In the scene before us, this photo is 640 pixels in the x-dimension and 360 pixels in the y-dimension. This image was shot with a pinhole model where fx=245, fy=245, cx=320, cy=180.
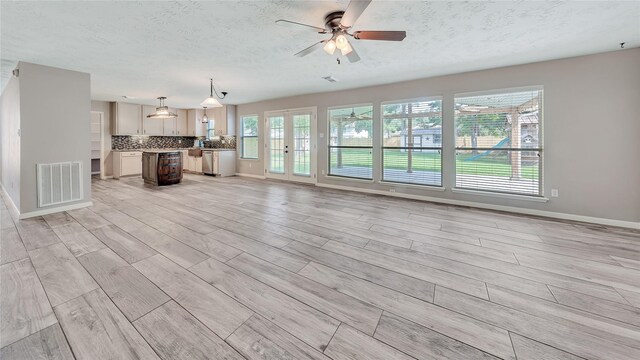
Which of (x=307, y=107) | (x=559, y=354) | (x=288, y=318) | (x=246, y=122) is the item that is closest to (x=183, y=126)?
(x=246, y=122)

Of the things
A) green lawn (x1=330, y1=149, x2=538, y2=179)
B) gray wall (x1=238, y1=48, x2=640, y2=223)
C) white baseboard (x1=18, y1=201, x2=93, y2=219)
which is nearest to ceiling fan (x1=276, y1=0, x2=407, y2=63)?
gray wall (x1=238, y1=48, x2=640, y2=223)

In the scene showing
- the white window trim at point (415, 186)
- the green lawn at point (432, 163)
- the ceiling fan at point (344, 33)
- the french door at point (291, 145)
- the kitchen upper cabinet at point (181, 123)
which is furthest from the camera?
the kitchen upper cabinet at point (181, 123)

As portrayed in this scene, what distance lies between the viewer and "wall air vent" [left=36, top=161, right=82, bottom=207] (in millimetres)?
3836

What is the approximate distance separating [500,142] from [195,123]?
927 centimetres

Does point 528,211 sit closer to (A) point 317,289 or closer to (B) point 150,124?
(A) point 317,289

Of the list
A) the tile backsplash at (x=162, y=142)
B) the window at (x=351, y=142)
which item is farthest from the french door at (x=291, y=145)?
the tile backsplash at (x=162, y=142)

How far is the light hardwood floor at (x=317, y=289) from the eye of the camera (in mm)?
1361

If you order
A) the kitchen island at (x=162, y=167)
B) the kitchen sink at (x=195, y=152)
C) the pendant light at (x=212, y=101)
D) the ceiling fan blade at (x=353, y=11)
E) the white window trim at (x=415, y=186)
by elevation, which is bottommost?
the white window trim at (x=415, y=186)

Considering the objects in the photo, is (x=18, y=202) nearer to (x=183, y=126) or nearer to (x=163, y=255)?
(x=163, y=255)

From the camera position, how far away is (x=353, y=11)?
2.00 m

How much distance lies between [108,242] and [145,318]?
5.69 feet

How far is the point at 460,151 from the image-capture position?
459 cm

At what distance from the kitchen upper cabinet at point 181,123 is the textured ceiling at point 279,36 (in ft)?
14.6

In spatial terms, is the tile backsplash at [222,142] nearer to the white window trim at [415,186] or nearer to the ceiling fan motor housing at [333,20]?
the white window trim at [415,186]
